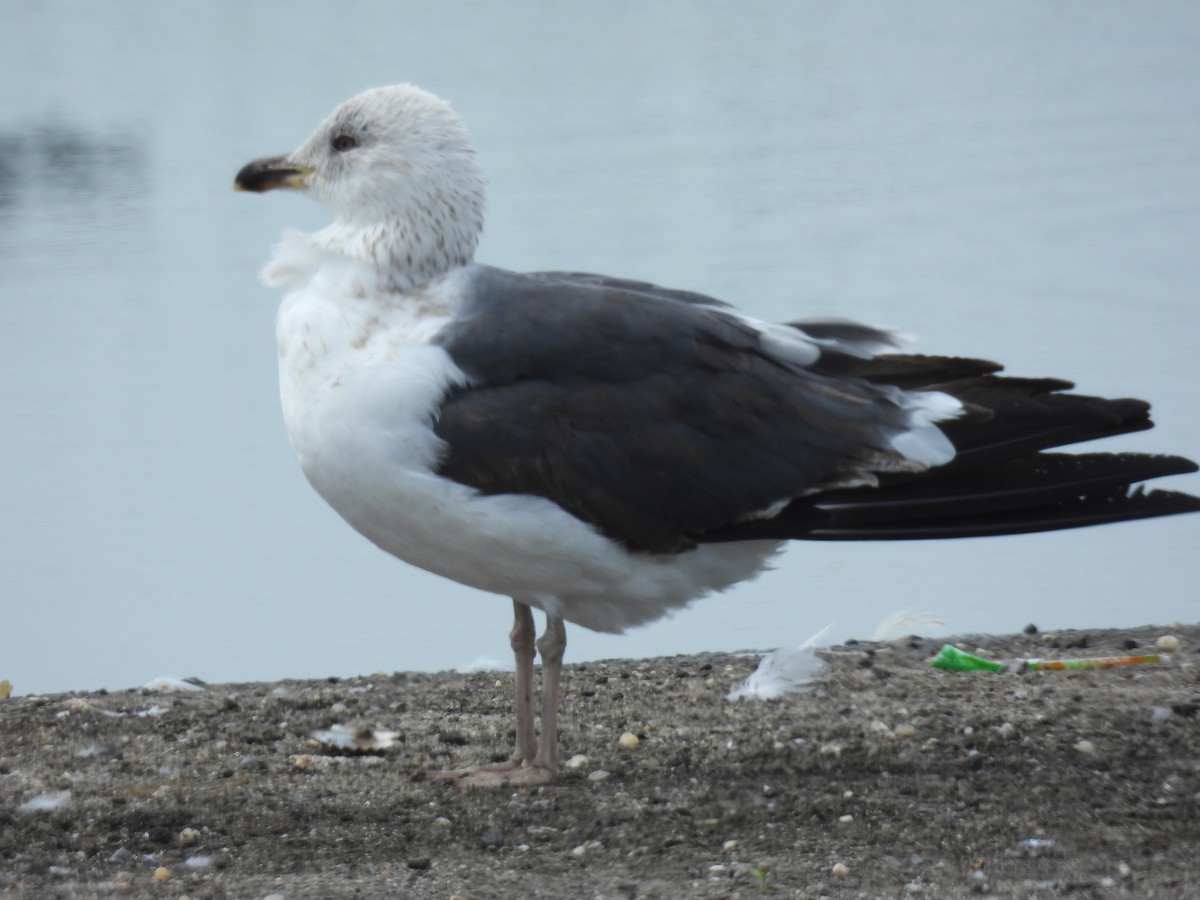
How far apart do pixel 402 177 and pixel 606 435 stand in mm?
683

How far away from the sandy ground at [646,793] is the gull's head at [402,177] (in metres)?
1.01

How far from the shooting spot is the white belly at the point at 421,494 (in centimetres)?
315

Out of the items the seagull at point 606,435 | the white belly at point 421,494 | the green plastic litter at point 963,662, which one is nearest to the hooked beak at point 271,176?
the seagull at point 606,435

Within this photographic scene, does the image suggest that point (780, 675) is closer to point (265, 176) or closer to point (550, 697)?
point (550, 697)

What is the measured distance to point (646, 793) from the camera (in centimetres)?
333

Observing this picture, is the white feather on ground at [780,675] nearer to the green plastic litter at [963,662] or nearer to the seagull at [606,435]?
the green plastic litter at [963,662]

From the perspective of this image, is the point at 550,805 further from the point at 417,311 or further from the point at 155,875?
the point at 417,311

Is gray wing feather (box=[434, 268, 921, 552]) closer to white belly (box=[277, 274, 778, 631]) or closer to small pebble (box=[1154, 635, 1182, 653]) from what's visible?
white belly (box=[277, 274, 778, 631])

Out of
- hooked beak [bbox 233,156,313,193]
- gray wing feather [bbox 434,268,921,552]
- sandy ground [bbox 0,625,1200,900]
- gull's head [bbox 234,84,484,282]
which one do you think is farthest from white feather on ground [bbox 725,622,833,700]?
hooked beak [bbox 233,156,313,193]

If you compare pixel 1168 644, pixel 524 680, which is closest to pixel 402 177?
pixel 524 680

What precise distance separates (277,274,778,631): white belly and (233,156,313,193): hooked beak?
0.34 meters

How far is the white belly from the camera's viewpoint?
3152mm

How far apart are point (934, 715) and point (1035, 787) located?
39 centimetres

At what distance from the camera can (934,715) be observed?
3646 millimetres
